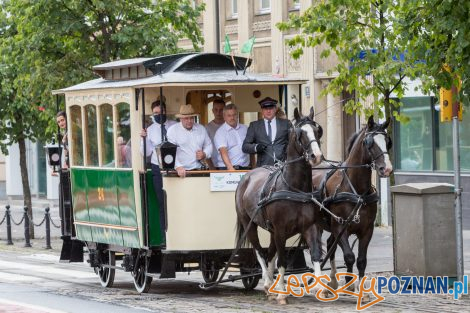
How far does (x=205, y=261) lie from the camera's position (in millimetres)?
17031

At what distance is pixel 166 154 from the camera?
16375 millimetres

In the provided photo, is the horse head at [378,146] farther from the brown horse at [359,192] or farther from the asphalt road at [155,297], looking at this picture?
the asphalt road at [155,297]

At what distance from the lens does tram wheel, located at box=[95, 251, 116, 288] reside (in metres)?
18.9

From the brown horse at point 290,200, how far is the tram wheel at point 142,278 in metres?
1.96

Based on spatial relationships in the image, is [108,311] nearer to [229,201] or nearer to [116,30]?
[229,201]

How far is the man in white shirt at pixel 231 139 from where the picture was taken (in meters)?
17.3

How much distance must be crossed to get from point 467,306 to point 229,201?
11.3 ft

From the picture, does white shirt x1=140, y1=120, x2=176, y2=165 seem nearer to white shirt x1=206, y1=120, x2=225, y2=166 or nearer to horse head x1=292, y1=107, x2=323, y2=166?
white shirt x1=206, y1=120, x2=225, y2=166

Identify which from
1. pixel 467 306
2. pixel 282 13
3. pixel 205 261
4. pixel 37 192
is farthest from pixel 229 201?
pixel 37 192

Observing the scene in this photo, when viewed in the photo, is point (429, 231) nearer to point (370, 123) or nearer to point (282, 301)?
point (370, 123)

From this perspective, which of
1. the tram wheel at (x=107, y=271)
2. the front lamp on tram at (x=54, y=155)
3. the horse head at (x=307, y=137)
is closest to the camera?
the horse head at (x=307, y=137)

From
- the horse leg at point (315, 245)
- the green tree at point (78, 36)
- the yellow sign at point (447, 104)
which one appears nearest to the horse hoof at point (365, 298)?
the horse leg at point (315, 245)

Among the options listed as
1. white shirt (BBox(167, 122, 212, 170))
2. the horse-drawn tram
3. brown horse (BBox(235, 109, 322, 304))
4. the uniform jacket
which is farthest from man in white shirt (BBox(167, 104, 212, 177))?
brown horse (BBox(235, 109, 322, 304))

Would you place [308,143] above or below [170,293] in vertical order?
above
